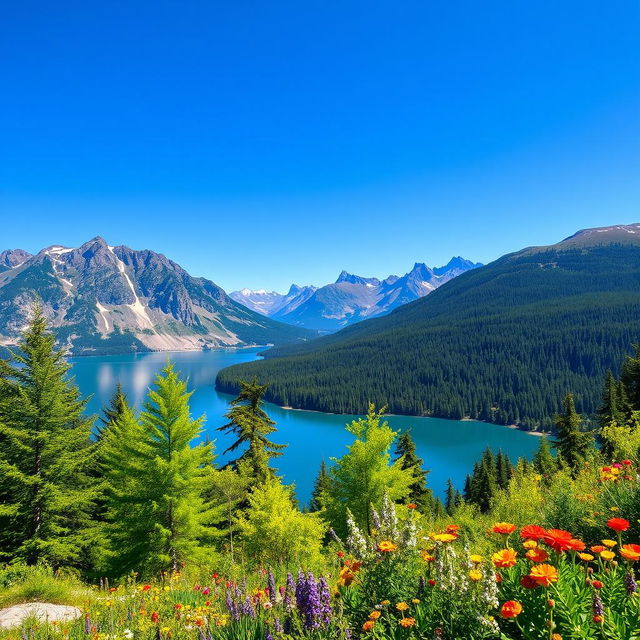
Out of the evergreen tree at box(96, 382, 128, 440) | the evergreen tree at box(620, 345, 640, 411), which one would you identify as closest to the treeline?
the evergreen tree at box(620, 345, 640, 411)

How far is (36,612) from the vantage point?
6734 millimetres

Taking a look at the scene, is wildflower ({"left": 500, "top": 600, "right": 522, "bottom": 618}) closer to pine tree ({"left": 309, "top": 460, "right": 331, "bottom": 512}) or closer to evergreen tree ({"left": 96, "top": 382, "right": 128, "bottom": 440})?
pine tree ({"left": 309, "top": 460, "right": 331, "bottom": 512})

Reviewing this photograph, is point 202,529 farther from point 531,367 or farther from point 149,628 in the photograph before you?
point 531,367

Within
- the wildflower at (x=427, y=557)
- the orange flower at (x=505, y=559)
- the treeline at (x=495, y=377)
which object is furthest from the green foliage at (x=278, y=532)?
the treeline at (x=495, y=377)

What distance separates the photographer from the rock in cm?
655

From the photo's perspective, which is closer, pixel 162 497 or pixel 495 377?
pixel 162 497

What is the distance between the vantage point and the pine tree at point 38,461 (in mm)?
16312

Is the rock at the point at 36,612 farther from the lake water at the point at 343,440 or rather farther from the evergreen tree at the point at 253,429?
the lake water at the point at 343,440

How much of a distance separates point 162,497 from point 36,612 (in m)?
9.96

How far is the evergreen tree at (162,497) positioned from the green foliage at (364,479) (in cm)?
647

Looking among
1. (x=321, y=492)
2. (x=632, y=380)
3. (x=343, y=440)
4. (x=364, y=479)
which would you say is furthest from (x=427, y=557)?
(x=343, y=440)

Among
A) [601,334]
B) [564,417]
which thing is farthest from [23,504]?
[601,334]

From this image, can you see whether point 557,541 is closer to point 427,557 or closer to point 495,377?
point 427,557

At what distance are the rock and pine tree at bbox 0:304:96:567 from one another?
10.4 metres
